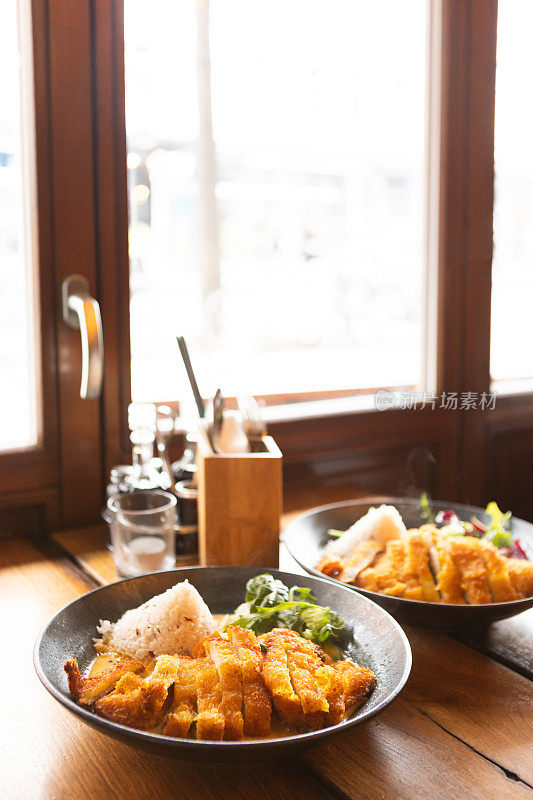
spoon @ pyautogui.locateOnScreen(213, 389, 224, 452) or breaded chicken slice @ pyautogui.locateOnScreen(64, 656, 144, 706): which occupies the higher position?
spoon @ pyautogui.locateOnScreen(213, 389, 224, 452)

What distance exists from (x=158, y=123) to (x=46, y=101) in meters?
0.33

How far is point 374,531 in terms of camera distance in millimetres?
1310

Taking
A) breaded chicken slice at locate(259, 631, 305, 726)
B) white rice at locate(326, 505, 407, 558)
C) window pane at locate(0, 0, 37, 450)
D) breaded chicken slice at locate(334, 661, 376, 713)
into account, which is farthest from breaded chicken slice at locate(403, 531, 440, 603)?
window pane at locate(0, 0, 37, 450)

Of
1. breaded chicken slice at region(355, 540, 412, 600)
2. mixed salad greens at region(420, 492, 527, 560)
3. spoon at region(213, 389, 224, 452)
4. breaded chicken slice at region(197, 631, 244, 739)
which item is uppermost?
spoon at region(213, 389, 224, 452)

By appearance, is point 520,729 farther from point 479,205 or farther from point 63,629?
point 479,205

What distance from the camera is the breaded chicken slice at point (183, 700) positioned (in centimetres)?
77

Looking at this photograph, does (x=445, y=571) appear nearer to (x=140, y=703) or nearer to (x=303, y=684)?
(x=303, y=684)

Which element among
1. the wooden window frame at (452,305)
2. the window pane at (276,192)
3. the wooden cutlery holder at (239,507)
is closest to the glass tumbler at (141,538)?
the wooden cutlery holder at (239,507)

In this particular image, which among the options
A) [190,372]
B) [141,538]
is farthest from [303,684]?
[190,372]

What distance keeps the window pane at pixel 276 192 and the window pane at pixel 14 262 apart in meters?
0.26

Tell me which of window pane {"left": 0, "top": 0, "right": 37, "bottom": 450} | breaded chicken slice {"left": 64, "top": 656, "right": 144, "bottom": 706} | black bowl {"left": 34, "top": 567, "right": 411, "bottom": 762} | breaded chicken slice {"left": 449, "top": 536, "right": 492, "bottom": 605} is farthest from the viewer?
window pane {"left": 0, "top": 0, "right": 37, "bottom": 450}

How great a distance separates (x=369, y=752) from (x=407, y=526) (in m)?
0.73

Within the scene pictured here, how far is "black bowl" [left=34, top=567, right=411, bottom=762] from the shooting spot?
0.72 metres

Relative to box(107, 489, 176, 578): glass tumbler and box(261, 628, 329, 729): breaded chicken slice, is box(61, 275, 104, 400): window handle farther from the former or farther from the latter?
box(261, 628, 329, 729): breaded chicken slice
